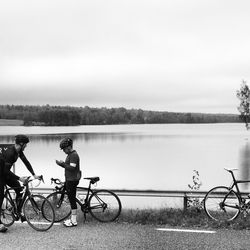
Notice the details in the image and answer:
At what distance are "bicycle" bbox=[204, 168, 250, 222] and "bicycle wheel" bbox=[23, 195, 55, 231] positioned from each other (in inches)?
108

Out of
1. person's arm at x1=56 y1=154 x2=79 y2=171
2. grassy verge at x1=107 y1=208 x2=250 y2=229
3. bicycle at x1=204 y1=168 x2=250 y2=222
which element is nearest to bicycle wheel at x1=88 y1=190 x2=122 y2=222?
grassy verge at x1=107 y1=208 x2=250 y2=229

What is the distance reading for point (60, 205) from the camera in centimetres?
682

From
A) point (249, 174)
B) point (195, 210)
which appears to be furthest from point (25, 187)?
point (249, 174)

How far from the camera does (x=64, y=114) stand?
130 m

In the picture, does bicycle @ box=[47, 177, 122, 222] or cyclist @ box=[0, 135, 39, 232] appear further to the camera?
bicycle @ box=[47, 177, 122, 222]

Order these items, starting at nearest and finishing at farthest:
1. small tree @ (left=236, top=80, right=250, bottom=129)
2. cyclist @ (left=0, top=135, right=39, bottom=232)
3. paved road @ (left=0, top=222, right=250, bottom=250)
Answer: paved road @ (left=0, top=222, right=250, bottom=250) < cyclist @ (left=0, top=135, right=39, bottom=232) < small tree @ (left=236, top=80, right=250, bottom=129)

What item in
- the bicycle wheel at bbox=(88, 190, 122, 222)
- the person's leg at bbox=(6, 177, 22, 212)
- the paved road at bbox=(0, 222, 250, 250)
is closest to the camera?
the paved road at bbox=(0, 222, 250, 250)

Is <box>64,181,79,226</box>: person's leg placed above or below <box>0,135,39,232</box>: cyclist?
below

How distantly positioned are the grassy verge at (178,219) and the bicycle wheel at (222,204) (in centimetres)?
14

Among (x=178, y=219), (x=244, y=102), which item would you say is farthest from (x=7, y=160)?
(x=244, y=102)

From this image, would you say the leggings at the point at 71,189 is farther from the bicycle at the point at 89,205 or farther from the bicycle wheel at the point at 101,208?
the bicycle wheel at the point at 101,208

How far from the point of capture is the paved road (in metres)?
5.41

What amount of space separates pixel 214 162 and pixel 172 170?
5701mm

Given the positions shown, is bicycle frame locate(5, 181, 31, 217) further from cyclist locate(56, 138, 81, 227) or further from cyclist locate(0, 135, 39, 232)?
cyclist locate(56, 138, 81, 227)
